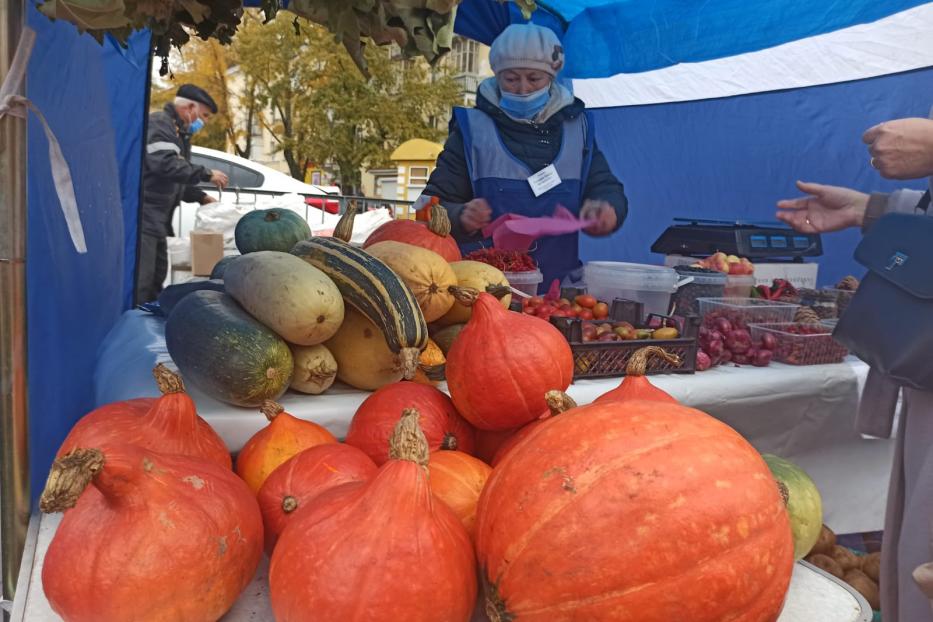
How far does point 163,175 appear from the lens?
232 inches

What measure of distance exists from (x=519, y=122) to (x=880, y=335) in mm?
2780

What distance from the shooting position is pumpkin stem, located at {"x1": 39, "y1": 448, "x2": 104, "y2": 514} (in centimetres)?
83

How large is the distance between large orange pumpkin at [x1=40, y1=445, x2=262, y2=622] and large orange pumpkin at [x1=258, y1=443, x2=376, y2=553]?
17 cm

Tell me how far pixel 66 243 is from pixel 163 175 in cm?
433

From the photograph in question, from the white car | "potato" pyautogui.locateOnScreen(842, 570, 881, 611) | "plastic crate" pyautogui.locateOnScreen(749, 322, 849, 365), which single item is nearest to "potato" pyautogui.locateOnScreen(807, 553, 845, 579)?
"potato" pyautogui.locateOnScreen(842, 570, 881, 611)

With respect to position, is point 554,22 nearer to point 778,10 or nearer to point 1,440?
point 778,10

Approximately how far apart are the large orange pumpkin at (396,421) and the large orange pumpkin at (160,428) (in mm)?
355

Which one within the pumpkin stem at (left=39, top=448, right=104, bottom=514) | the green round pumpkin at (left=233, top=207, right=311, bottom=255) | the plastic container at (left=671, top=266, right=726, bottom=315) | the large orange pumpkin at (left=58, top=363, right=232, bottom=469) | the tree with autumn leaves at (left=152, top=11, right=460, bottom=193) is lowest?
the large orange pumpkin at (left=58, top=363, right=232, bottom=469)

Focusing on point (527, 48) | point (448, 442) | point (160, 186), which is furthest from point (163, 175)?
point (448, 442)

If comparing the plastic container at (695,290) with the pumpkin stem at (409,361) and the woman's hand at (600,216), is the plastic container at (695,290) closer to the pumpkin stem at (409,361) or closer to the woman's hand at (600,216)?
the woman's hand at (600,216)

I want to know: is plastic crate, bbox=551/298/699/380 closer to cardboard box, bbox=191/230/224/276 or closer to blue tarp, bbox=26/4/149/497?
blue tarp, bbox=26/4/149/497

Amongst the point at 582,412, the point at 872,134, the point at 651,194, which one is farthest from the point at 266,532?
the point at 651,194

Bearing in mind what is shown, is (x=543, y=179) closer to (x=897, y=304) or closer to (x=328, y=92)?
(x=897, y=304)

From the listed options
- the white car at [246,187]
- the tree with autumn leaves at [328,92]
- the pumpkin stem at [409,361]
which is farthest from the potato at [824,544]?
the tree with autumn leaves at [328,92]
